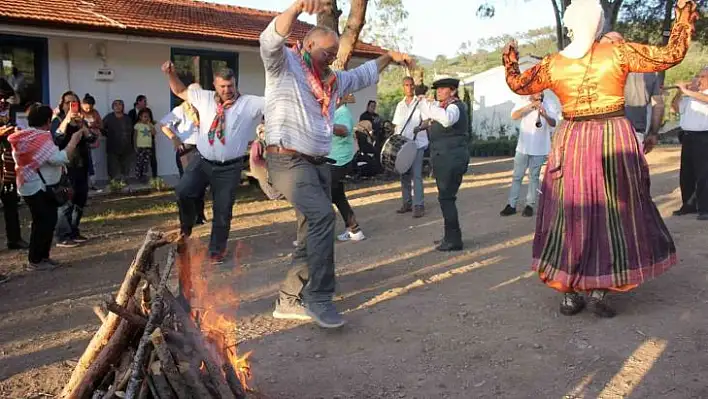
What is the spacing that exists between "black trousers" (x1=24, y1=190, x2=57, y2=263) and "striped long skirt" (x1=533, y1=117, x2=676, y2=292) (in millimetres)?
4830

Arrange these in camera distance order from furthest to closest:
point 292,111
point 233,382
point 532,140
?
point 532,140
point 292,111
point 233,382

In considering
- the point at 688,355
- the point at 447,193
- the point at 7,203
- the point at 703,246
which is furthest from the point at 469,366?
the point at 7,203

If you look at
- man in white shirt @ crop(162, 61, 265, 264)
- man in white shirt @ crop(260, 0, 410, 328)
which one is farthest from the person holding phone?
man in white shirt @ crop(260, 0, 410, 328)

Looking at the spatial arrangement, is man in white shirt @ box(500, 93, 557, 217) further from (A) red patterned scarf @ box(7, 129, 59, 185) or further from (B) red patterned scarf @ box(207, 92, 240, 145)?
(A) red patterned scarf @ box(7, 129, 59, 185)

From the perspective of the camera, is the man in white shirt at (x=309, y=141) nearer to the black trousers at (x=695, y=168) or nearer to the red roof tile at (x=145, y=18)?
the black trousers at (x=695, y=168)

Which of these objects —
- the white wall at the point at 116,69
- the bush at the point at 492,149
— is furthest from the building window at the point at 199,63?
the bush at the point at 492,149

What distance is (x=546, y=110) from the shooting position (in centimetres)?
885

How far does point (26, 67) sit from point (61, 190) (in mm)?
6796

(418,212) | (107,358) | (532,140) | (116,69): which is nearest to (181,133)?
(418,212)

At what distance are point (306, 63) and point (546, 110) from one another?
518cm

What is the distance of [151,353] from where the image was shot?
2625 millimetres

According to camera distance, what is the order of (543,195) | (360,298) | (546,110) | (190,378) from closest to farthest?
(190,378) → (543,195) → (360,298) → (546,110)

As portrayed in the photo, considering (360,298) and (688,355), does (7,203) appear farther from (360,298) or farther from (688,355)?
(688,355)

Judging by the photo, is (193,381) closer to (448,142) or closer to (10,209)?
(448,142)
